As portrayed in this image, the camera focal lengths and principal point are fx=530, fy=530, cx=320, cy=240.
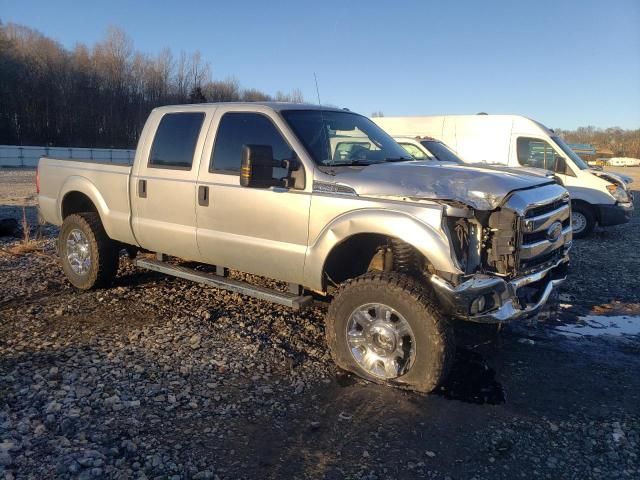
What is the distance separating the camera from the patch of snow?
17.4 feet

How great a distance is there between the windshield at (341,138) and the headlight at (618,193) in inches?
303

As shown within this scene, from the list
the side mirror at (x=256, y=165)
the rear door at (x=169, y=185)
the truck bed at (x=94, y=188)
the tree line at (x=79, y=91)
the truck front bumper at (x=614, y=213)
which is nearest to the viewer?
the side mirror at (x=256, y=165)

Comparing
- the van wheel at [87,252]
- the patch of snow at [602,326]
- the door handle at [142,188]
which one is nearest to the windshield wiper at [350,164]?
the door handle at [142,188]

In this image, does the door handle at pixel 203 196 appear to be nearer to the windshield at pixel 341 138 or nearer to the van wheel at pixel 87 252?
the windshield at pixel 341 138

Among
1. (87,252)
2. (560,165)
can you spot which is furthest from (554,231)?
(560,165)

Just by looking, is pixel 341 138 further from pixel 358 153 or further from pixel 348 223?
pixel 348 223

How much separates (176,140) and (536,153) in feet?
29.7

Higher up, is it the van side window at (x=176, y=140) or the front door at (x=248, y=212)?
the van side window at (x=176, y=140)

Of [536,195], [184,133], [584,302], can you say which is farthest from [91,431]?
[584,302]

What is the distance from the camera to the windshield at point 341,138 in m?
4.58

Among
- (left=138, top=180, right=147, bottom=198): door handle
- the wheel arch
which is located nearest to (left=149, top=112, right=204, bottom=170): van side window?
(left=138, top=180, right=147, bottom=198): door handle

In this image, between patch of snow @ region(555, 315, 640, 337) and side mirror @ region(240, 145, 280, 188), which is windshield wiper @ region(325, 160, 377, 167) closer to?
side mirror @ region(240, 145, 280, 188)

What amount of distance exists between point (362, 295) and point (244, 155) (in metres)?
1.42

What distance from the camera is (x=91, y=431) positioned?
3.28m
